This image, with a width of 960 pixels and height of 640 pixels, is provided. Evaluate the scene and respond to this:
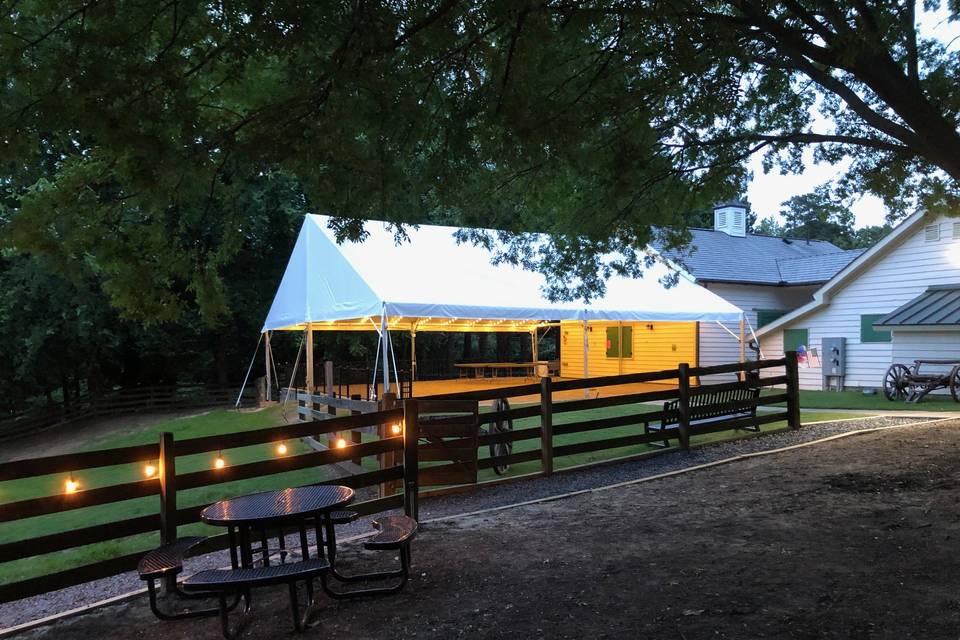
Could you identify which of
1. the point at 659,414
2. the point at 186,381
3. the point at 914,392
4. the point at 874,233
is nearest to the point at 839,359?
the point at 914,392

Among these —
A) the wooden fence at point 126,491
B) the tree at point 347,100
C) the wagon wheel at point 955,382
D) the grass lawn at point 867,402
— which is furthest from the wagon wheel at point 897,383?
the wooden fence at point 126,491

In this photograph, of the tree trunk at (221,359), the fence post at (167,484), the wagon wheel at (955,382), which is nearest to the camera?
the fence post at (167,484)

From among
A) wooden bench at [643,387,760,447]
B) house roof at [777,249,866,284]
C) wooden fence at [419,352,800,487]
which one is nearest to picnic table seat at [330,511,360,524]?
wooden fence at [419,352,800,487]

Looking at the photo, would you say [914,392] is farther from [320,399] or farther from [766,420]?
[320,399]

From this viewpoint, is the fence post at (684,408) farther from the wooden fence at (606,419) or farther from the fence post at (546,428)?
the fence post at (546,428)

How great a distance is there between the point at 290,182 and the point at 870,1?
20831 mm

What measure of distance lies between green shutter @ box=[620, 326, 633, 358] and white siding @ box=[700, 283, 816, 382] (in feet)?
8.59

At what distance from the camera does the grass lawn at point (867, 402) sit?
1530 cm

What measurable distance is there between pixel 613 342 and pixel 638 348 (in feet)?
3.95

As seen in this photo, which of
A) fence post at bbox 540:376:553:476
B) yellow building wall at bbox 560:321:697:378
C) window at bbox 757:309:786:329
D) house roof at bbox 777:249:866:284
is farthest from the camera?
window at bbox 757:309:786:329

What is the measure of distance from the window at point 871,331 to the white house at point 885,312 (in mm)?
25

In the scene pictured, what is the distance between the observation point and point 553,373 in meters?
26.6

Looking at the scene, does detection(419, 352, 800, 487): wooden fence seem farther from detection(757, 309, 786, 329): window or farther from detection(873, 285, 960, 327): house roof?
detection(757, 309, 786, 329): window

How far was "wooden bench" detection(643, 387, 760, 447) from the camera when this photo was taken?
33.6 feet
